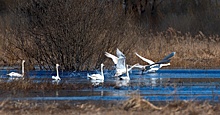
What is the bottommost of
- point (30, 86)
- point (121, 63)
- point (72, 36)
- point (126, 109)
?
point (126, 109)

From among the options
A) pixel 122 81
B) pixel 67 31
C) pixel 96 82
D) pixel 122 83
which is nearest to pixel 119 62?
pixel 67 31

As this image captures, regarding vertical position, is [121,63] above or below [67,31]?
below

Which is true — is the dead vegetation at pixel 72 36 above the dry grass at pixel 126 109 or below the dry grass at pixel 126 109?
above

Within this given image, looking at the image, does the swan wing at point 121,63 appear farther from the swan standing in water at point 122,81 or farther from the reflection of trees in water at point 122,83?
the reflection of trees in water at point 122,83

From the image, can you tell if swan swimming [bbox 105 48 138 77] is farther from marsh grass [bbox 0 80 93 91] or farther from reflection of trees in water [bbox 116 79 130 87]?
marsh grass [bbox 0 80 93 91]

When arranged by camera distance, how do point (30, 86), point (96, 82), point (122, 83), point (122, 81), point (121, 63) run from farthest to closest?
1. point (121, 63)
2. point (122, 81)
3. point (96, 82)
4. point (122, 83)
5. point (30, 86)

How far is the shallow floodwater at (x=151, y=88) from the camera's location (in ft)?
47.9

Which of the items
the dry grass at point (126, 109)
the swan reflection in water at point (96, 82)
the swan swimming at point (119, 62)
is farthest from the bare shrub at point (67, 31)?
the dry grass at point (126, 109)

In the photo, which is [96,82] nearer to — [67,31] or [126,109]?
[67,31]

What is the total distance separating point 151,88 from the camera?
16828mm

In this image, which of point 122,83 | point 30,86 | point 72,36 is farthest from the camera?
point 72,36

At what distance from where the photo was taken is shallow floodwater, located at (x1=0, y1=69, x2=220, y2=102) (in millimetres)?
14594

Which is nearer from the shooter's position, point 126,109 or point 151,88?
point 126,109

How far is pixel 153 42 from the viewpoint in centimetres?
2723
